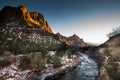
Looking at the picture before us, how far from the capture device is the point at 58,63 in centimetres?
4578

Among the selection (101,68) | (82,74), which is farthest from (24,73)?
(101,68)

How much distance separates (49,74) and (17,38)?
4567 centimetres

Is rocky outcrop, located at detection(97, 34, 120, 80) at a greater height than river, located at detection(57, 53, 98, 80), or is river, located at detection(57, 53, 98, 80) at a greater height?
rocky outcrop, located at detection(97, 34, 120, 80)

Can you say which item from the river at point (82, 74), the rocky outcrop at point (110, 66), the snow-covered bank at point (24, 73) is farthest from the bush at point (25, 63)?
the rocky outcrop at point (110, 66)

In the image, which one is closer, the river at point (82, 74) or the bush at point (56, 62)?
the river at point (82, 74)

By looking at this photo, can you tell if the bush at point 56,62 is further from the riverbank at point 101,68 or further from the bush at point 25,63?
the riverbank at point 101,68

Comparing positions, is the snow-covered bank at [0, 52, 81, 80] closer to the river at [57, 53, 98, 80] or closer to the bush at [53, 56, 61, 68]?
the bush at [53, 56, 61, 68]

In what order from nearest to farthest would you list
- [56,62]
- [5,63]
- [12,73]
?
[12,73] → [5,63] → [56,62]

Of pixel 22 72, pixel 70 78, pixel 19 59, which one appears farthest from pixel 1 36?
pixel 70 78

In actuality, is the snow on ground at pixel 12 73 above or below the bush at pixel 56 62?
below

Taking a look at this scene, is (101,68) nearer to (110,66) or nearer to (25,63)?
(110,66)

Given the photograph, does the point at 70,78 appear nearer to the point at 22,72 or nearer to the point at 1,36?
the point at 22,72

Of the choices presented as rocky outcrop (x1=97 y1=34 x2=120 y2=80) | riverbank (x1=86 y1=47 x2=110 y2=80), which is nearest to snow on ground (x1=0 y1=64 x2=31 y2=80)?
riverbank (x1=86 y1=47 x2=110 y2=80)

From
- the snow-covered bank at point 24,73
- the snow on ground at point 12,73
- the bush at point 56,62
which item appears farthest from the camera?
the bush at point 56,62
